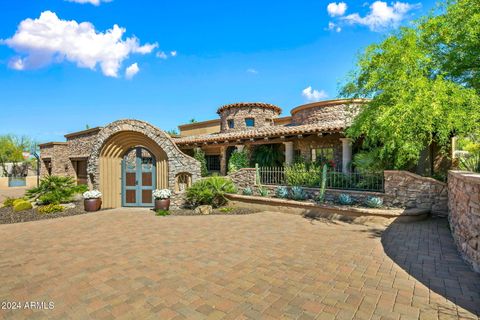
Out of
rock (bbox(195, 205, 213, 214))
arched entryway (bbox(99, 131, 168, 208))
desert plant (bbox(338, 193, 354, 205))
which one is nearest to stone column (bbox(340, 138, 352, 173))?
desert plant (bbox(338, 193, 354, 205))

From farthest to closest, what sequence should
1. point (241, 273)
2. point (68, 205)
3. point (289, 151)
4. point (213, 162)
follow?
1. point (213, 162)
2. point (289, 151)
3. point (68, 205)
4. point (241, 273)

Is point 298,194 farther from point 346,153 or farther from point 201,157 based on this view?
point 201,157

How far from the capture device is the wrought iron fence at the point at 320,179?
9906mm

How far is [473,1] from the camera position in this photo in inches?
311

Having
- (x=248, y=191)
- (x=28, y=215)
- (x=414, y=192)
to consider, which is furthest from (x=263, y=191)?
(x=28, y=215)

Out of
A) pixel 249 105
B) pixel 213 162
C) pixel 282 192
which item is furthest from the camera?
pixel 249 105

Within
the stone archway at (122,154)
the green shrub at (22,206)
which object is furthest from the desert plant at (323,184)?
the green shrub at (22,206)

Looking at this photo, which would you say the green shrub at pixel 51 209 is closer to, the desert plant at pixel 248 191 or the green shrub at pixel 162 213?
the green shrub at pixel 162 213

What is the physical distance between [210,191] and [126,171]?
A: 4608mm

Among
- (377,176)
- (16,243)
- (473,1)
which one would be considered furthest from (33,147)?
(473,1)

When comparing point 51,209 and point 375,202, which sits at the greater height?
point 375,202

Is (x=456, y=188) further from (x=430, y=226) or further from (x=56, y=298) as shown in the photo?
(x=56, y=298)

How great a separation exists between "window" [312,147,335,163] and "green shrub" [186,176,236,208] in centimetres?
562

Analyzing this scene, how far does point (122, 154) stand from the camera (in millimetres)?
13203
